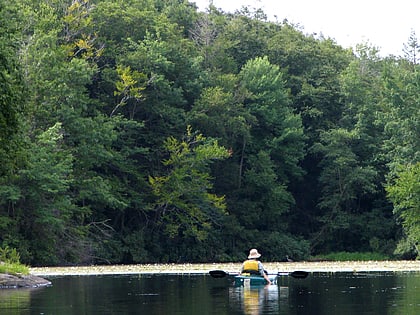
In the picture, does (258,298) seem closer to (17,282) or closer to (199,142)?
(17,282)

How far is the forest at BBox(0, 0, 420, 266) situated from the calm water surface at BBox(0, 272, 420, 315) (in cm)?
1646

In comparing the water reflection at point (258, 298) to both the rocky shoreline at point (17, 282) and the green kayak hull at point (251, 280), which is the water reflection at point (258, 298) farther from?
the rocky shoreline at point (17, 282)

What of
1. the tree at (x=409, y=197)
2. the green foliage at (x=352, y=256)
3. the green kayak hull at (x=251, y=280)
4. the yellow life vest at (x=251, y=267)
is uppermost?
the tree at (x=409, y=197)

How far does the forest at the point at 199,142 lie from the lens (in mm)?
51719

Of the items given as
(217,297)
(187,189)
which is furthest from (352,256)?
(217,297)

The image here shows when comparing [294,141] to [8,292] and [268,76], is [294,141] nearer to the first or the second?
[268,76]

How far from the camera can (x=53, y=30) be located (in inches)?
2093

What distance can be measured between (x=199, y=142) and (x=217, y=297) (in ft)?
114

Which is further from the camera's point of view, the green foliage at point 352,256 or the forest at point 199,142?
the green foliage at point 352,256

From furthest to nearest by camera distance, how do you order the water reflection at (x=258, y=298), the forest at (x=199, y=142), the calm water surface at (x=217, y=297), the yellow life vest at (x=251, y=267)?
1. the forest at (x=199, y=142)
2. the yellow life vest at (x=251, y=267)
3. the water reflection at (x=258, y=298)
4. the calm water surface at (x=217, y=297)

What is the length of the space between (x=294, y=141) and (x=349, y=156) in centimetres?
382

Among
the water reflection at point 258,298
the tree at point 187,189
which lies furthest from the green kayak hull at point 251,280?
the tree at point 187,189

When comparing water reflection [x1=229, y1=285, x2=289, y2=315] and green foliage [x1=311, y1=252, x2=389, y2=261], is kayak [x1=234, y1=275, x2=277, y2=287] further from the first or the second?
green foliage [x1=311, y1=252, x2=389, y2=261]

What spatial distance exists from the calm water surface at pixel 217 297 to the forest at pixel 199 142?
16458 millimetres
